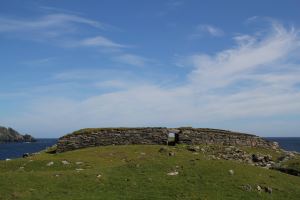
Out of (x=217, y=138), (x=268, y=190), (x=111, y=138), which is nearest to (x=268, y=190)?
(x=268, y=190)

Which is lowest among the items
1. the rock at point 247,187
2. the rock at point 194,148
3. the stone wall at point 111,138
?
the rock at point 247,187

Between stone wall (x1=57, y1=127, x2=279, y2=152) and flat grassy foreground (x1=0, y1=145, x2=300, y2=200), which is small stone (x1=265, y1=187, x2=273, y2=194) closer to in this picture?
flat grassy foreground (x1=0, y1=145, x2=300, y2=200)

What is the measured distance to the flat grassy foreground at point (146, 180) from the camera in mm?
27391

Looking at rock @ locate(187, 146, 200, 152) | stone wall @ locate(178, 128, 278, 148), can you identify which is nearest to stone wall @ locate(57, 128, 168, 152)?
stone wall @ locate(178, 128, 278, 148)

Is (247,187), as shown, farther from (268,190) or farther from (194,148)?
(194,148)

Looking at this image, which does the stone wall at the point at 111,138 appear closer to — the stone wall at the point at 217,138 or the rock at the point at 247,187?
the stone wall at the point at 217,138

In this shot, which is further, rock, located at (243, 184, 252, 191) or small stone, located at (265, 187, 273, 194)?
small stone, located at (265, 187, 273, 194)

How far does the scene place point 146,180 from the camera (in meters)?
30.3

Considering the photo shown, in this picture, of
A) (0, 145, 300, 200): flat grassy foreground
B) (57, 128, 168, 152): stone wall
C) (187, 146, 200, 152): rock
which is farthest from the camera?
(57, 128, 168, 152): stone wall

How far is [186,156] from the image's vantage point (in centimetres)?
3869

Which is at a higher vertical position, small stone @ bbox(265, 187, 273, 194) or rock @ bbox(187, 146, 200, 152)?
rock @ bbox(187, 146, 200, 152)

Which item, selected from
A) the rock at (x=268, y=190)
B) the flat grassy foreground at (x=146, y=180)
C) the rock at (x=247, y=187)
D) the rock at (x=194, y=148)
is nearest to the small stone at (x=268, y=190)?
the rock at (x=268, y=190)

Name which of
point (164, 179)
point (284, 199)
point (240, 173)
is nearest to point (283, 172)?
point (240, 173)

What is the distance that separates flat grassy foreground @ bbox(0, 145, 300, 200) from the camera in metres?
27.4
